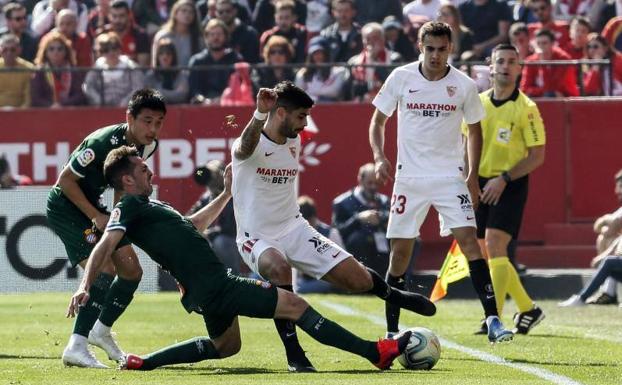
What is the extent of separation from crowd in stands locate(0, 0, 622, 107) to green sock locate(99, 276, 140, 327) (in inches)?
338

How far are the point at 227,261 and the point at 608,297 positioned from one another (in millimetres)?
4776

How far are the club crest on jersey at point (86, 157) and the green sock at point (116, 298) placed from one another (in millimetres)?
863

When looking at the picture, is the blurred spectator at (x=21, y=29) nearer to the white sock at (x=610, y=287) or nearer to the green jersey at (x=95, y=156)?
the white sock at (x=610, y=287)

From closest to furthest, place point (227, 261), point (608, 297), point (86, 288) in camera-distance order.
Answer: point (86, 288), point (608, 297), point (227, 261)

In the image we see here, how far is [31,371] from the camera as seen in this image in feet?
36.2

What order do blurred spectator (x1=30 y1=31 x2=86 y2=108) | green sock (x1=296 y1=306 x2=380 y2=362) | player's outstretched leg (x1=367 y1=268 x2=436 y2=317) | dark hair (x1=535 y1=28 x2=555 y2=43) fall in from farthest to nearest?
dark hair (x1=535 y1=28 x2=555 y2=43)
blurred spectator (x1=30 y1=31 x2=86 y2=108)
player's outstretched leg (x1=367 y1=268 x2=436 y2=317)
green sock (x1=296 y1=306 x2=380 y2=362)

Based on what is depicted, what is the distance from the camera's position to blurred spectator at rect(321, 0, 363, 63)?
72.8 ft

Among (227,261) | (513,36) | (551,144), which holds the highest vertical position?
(513,36)

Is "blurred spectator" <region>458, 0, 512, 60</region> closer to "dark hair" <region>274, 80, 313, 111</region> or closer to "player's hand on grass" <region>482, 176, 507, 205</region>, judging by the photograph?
"player's hand on grass" <region>482, 176, 507, 205</region>

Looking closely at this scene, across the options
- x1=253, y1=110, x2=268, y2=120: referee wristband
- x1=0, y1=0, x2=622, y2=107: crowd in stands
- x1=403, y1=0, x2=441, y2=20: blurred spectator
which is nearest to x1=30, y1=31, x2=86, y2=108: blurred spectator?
x1=0, y1=0, x2=622, y2=107: crowd in stands

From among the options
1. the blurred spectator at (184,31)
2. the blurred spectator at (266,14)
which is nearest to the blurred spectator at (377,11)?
the blurred spectator at (266,14)

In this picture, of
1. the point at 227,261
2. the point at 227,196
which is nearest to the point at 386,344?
the point at 227,196

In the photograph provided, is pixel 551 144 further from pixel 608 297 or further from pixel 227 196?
pixel 227 196

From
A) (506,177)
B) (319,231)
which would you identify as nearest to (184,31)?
(319,231)
